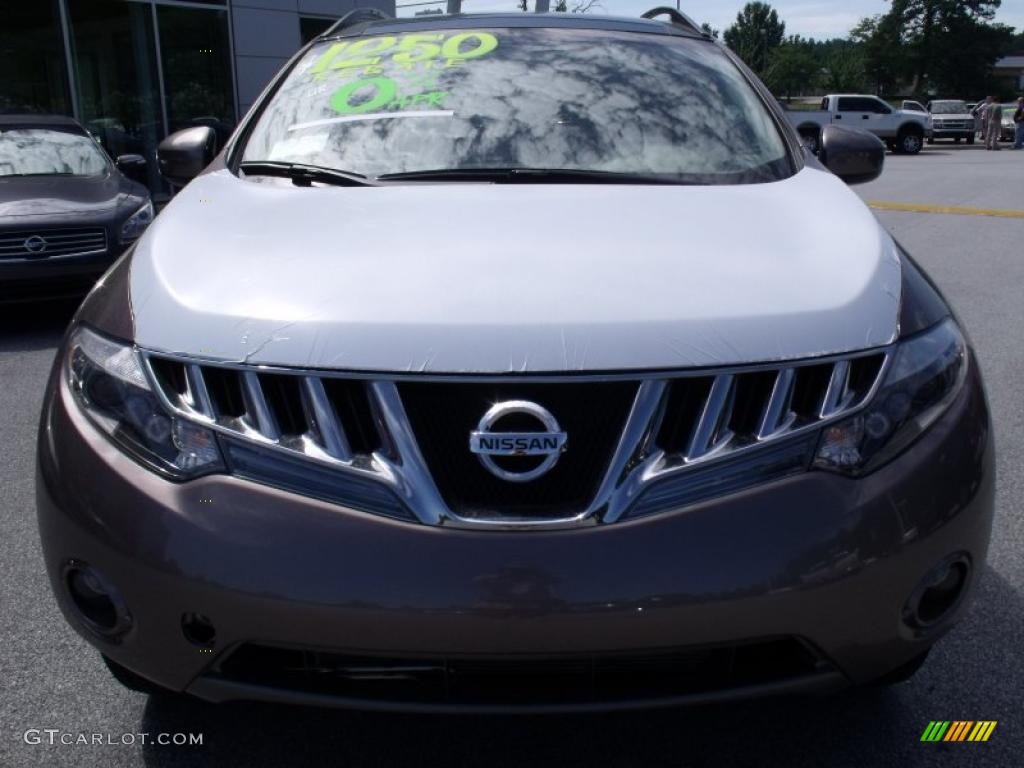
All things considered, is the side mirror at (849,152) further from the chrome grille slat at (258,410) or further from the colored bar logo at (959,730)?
the chrome grille slat at (258,410)

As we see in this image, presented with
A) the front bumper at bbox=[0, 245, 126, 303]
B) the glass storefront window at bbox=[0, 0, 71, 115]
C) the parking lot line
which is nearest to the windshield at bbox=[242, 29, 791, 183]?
the front bumper at bbox=[0, 245, 126, 303]

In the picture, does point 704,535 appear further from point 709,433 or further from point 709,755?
point 709,755

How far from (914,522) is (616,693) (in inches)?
23.9

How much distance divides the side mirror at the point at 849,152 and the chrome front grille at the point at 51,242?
202 inches

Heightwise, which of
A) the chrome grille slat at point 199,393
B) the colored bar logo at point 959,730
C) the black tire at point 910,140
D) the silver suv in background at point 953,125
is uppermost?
the chrome grille slat at point 199,393

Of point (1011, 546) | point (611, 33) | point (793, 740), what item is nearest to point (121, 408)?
point (793, 740)

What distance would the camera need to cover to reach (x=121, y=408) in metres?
1.99

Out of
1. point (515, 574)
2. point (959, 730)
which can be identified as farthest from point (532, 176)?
point (959, 730)

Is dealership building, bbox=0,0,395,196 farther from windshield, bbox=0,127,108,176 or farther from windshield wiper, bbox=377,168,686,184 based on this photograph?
windshield wiper, bbox=377,168,686,184

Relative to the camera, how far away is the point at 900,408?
1.96 metres

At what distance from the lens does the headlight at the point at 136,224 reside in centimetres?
729

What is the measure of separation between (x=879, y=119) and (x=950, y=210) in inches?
898

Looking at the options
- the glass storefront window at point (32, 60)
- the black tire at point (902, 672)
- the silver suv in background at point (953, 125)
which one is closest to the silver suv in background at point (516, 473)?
the black tire at point (902, 672)

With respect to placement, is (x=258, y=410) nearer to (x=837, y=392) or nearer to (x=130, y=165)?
(x=837, y=392)
